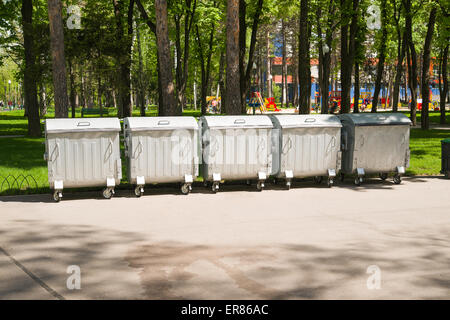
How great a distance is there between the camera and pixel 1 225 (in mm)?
7629

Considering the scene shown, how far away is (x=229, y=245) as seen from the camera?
6.50 metres

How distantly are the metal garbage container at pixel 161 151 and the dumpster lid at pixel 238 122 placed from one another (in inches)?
15.4

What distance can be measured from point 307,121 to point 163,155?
10.1 ft

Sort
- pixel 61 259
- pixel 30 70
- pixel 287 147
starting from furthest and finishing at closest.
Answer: pixel 30 70, pixel 287 147, pixel 61 259

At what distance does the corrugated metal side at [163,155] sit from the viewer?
994cm

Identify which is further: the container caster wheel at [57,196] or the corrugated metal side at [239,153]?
the corrugated metal side at [239,153]

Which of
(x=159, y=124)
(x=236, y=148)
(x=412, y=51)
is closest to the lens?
(x=159, y=124)

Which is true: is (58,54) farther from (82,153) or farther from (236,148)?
(236,148)

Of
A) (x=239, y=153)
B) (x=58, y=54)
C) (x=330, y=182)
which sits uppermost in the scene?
(x=58, y=54)

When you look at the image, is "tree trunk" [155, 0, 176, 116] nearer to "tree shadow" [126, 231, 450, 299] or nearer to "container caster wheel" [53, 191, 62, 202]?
"container caster wheel" [53, 191, 62, 202]

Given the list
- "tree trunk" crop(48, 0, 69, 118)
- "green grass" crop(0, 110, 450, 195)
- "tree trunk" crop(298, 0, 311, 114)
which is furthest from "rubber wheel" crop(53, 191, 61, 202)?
"tree trunk" crop(298, 0, 311, 114)

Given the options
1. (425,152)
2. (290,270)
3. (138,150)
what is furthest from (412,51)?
(290,270)

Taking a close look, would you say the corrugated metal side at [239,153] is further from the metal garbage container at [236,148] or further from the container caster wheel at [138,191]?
the container caster wheel at [138,191]

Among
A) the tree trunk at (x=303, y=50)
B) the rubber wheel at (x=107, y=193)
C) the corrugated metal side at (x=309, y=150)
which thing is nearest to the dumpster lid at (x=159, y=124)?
the rubber wheel at (x=107, y=193)
